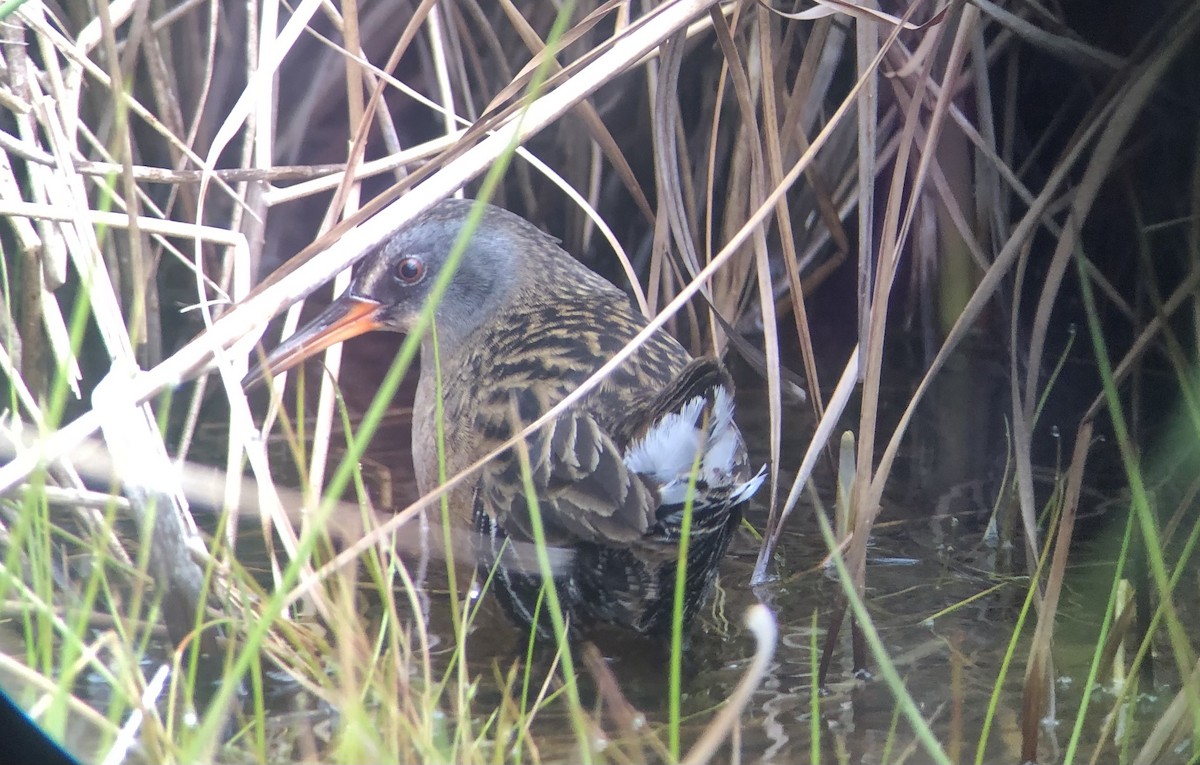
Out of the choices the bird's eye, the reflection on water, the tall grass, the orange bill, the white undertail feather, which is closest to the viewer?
the tall grass

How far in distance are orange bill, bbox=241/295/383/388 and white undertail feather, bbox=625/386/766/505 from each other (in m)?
0.74

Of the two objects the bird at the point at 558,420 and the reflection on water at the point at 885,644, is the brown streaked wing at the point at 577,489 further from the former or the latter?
the reflection on water at the point at 885,644

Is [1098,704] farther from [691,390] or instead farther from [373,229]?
[373,229]

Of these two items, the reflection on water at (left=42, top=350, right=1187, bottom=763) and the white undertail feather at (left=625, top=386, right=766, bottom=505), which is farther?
the white undertail feather at (left=625, top=386, right=766, bottom=505)

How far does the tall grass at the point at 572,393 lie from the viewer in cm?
138

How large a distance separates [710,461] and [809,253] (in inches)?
47.1

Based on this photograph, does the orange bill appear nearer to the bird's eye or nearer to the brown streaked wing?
the bird's eye

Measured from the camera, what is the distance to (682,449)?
5.79 ft

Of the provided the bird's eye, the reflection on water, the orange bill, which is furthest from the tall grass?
the bird's eye

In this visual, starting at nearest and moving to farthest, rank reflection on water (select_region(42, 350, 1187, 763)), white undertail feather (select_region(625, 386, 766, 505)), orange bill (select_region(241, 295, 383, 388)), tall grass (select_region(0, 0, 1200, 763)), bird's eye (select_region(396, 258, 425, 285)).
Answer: tall grass (select_region(0, 0, 1200, 763)) < reflection on water (select_region(42, 350, 1187, 763)) < white undertail feather (select_region(625, 386, 766, 505)) < orange bill (select_region(241, 295, 383, 388)) < bird's eye (select_region(396, 258, 425, 285))

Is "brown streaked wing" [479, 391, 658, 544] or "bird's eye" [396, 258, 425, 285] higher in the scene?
"bird's eye" [396, 258, 425, 285]

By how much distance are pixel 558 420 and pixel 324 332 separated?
2.15 feet

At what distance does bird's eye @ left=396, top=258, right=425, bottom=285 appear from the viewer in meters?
2.44

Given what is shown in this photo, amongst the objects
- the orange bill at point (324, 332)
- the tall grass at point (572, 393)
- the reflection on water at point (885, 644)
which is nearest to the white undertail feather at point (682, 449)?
the tall grass at point (572, 393)
